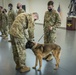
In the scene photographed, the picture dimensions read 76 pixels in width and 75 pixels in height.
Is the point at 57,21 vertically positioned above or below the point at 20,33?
above

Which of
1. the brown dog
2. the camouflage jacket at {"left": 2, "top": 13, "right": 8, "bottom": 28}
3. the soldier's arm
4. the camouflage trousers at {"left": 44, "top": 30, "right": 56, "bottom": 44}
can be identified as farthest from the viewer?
the camouflage jacket at {"left": 2, "top": 13, "right": 8, "bottom": 28}

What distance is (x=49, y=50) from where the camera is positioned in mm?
3713

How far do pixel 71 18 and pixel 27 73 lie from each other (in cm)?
738

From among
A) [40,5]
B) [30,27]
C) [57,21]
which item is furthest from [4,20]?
[40,5]

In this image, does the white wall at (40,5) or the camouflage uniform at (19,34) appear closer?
the camouflage uniform at (19,34)

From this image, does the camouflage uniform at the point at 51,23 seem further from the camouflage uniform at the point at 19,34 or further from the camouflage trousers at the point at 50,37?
the camouflage uniform at the point at 19,34

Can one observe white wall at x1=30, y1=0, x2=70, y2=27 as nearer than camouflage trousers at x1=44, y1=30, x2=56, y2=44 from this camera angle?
No

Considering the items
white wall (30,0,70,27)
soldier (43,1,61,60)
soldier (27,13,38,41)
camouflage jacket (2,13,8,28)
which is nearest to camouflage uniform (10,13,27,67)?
soldier (27,13,38,41)

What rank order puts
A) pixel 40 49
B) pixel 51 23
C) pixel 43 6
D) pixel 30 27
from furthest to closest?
pixel 43 6 → pixel 51 23 → pixel 40 49 → pixel 30 27

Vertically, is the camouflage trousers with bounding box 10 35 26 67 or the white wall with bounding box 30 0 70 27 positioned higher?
the white wall with bounding box 30 0 70 27

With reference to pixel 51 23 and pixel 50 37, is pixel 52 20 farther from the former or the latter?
pixel 50 37

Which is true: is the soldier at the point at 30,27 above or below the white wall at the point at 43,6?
below

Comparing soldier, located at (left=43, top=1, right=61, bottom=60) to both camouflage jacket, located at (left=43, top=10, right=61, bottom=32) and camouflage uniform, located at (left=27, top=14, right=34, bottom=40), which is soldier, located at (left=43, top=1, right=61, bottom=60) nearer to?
camouflage jacket, located at (left=43, top=10, right=61, bottom=32)

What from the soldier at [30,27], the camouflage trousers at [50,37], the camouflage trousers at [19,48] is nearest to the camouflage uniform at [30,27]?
the soldier at [30,27]
